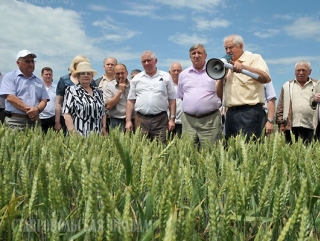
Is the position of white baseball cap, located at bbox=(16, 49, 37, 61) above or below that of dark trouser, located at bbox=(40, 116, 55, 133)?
above

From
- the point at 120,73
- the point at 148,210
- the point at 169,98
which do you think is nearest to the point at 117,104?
the point at 120,73

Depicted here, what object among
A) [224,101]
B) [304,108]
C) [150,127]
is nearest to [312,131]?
[304,108]

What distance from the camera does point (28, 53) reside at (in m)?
5.04

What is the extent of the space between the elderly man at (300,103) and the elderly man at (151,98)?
5.93 feet

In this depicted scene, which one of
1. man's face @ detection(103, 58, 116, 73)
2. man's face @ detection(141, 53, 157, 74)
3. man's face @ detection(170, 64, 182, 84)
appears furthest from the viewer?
man's face @ detection(170, 64, 182, 84)

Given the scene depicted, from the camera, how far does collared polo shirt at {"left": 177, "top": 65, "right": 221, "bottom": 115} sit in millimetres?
4625

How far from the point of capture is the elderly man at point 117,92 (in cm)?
548

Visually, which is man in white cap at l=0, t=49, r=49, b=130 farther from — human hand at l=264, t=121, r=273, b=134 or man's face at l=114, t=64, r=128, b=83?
human hand at l=264, t=121, r=273, b=134

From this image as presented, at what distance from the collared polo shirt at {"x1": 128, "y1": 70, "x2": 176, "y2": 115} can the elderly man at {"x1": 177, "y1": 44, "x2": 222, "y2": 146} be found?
451 millimetres

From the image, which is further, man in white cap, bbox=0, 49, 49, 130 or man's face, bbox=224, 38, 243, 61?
man in white cap, bbox=0, 49, 49, 130

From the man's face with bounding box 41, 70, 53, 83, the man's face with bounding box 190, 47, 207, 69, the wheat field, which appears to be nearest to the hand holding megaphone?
the man's face with bounding box 190, 47, 207, 69

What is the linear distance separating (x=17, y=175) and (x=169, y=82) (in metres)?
3.78

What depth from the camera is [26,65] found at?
5.09 m

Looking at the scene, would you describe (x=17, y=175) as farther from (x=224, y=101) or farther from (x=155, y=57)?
(x=155, y=57)
